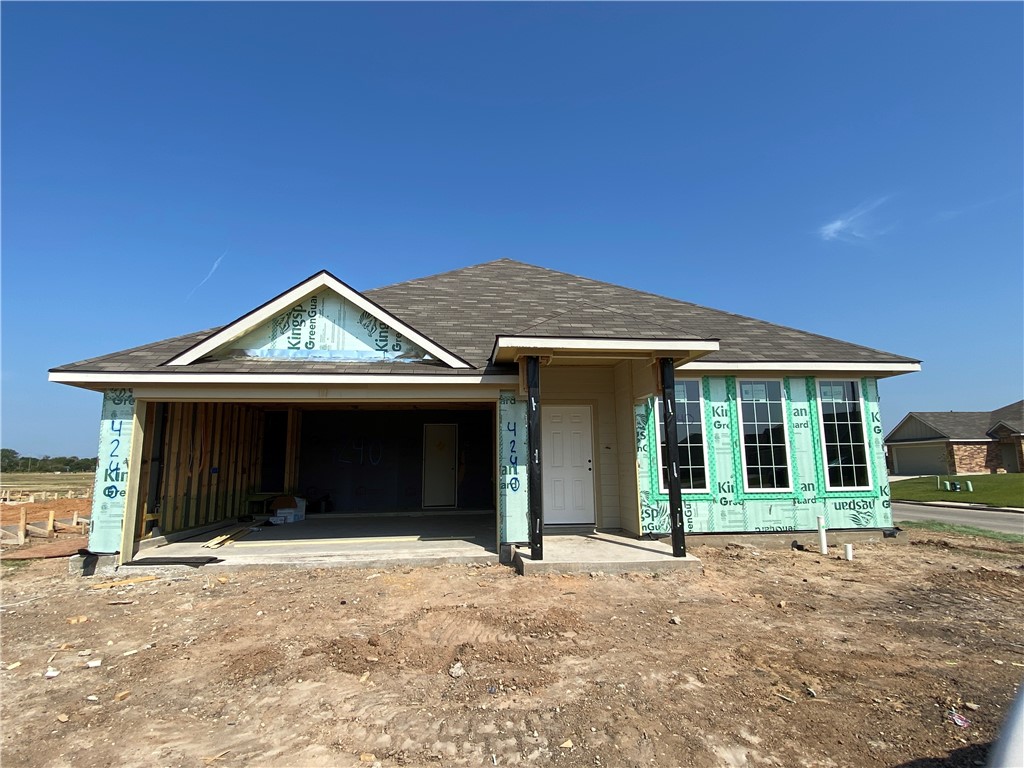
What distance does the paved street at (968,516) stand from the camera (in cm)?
1302

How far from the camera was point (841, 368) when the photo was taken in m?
9.16

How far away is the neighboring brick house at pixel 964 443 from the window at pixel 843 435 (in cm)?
3381

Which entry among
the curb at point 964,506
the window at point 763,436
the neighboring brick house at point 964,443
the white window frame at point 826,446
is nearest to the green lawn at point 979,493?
the curb at point 964,506

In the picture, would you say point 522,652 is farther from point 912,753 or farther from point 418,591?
point 912,753

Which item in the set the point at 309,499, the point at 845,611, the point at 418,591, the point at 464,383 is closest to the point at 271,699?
the point at 418,591

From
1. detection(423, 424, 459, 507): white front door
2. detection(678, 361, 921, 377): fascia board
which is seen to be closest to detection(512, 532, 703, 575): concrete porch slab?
detection(678, 361, 921, 377): fascia board

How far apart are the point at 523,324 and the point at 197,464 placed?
6.69 metres

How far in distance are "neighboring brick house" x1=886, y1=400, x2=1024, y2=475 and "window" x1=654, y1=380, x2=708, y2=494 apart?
36.2 metres

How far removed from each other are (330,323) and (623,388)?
5.16 metres

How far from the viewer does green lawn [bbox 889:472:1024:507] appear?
63.5 feet

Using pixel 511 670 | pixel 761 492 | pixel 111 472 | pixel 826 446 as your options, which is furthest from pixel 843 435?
pixel 111 472

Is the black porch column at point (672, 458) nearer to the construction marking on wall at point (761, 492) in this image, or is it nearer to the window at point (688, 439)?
the construction marking on wall at point (761, 492)

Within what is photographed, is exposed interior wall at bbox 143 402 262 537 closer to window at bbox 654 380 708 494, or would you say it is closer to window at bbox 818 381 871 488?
window at bbox 654 380 708 494

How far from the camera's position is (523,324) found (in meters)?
9.67
